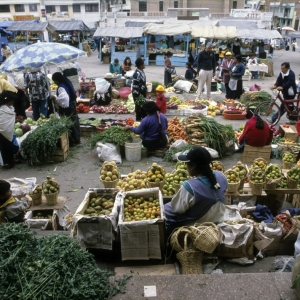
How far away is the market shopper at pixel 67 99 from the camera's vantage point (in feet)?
27.0

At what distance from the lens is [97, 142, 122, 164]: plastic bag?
7.67 metres

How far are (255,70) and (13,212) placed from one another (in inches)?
665

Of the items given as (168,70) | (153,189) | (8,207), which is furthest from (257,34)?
(8,207)

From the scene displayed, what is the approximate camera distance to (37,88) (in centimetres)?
944

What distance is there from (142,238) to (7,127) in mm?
4495

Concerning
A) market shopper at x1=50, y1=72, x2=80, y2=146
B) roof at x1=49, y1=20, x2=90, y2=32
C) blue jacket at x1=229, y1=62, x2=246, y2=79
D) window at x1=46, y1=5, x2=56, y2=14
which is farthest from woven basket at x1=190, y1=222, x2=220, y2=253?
window at x1=46, y1=5, x2=56, y2=14

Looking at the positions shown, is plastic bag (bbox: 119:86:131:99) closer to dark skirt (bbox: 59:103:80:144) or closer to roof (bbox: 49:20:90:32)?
dark skirt (bbox: 59:103:80:144)

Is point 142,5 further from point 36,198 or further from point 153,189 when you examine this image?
point 153,189

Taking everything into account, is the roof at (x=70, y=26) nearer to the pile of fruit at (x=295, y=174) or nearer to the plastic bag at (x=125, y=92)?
the plastic bag at (x=125, y=92)

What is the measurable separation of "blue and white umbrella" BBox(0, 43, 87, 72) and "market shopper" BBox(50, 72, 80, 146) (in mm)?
370

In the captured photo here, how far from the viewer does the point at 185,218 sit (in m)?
3.95

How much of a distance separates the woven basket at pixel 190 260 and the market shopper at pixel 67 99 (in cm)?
564

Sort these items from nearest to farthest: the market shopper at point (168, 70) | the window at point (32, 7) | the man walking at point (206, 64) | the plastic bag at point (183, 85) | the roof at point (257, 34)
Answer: the man walking at point (206, 64) < the plastic bag at point (183, 85) < the market shopper at point (168, 70) < the roof at point (257, 34) < the window at point (32, 7)

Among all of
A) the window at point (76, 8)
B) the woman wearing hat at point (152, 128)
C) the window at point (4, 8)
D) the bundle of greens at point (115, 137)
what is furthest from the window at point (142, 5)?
the woman wearing hat at point (152, 128)
